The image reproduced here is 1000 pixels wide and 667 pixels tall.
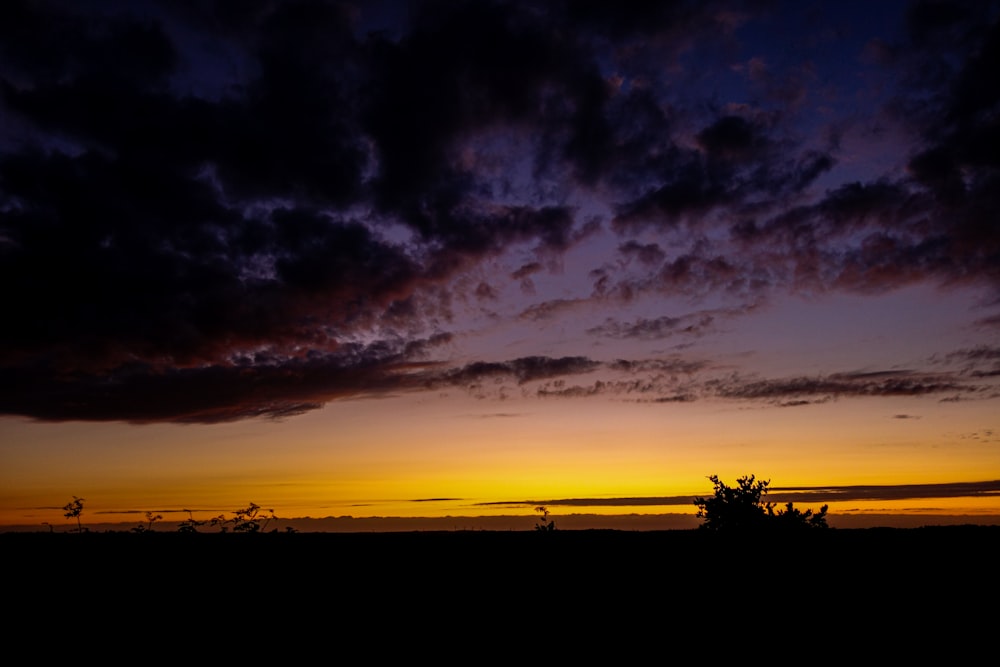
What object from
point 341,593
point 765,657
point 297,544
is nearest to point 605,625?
point 765,657

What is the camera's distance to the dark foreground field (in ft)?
37.5

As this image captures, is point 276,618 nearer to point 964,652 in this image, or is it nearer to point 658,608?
point 658,608

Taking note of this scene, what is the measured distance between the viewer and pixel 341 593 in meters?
13.5

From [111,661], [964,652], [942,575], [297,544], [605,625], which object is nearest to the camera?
[111,661]

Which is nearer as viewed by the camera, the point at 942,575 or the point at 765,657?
the point at 765,657

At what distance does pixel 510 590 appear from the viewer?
550 inches

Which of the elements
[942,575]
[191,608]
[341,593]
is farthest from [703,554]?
[191,608]

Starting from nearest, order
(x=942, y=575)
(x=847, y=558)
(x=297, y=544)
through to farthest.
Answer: (x=942, y=575), (x=847, y=558), (x=297, y=544)

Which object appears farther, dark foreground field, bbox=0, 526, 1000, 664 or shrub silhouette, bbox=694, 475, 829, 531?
shrub silhouette, bbox=694, 475, 829, 531

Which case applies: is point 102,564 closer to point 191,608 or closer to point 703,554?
point 191,608

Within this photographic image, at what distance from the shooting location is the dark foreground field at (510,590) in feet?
37.5

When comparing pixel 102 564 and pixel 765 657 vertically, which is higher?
pixel 102 564

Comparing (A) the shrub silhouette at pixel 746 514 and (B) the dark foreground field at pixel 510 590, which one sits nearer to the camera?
(B) the dark foreground field at pixel 510 590

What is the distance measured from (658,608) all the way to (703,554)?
5.14 m
